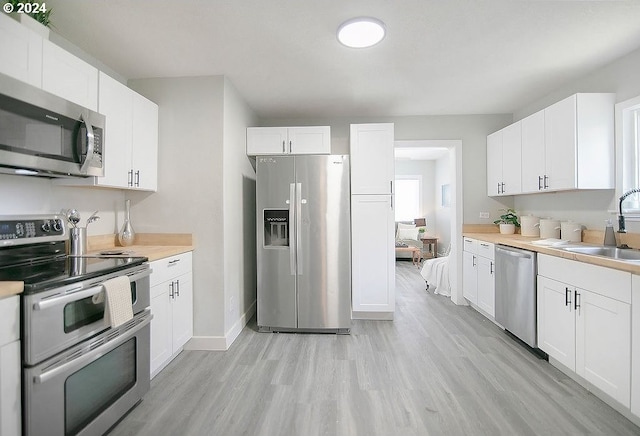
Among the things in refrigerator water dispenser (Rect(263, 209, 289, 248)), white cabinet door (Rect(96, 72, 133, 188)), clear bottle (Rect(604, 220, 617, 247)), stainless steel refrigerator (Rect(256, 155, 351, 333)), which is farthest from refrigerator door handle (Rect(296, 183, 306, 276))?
clear bottle (Rect(604, 220, 617, 247))

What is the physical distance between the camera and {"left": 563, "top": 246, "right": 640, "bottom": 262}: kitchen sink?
212 centimetres

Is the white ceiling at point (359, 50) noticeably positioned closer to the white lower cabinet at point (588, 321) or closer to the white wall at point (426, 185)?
the white lower cabinet at point (588, 321)

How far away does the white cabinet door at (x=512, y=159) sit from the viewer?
3.23 metres

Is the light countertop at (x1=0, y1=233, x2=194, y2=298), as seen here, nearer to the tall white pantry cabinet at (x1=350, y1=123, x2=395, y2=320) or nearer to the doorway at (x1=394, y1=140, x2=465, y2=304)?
the tall white pantry cabinet at (x1=350, y1=123, x2=395, y2=320)

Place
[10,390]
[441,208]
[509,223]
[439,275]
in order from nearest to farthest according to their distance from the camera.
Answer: [10,390] < [509,223] < [439,275] < [441,208]

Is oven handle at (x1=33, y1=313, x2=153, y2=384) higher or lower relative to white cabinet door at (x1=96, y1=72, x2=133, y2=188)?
lower

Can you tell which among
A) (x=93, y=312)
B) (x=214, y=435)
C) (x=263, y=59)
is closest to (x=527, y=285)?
(x=214, y=435)

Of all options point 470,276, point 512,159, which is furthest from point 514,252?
point 512,159

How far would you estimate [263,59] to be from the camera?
2.40 metres

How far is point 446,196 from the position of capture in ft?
23.1

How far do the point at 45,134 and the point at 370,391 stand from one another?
2503 mm

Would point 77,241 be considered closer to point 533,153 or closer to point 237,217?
point 237,217

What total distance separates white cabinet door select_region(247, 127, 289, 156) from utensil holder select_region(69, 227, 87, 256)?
69.8 inches

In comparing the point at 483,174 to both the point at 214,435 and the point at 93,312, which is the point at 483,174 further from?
the point at 93,312
